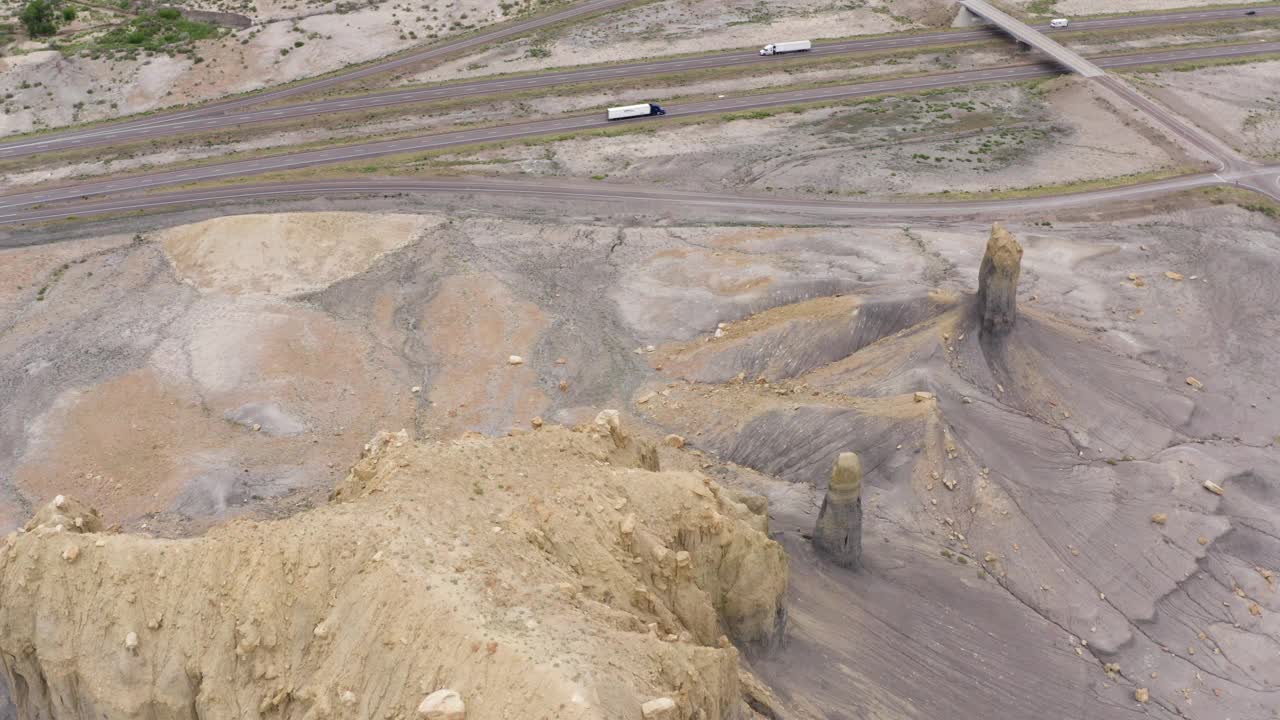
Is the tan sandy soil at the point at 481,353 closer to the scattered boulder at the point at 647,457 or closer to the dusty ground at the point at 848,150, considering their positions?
the scattered boulder at the point at 647,457

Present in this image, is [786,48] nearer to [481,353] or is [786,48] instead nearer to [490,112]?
[490,112]

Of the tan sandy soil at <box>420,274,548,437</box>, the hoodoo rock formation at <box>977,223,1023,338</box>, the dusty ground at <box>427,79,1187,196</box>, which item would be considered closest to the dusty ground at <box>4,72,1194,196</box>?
Result: the dusty ground at <box>427,79,1187,196</box>

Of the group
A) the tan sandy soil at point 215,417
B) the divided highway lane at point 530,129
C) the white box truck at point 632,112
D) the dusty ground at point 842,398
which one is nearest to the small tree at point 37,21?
the divided highway lane at point 530,129

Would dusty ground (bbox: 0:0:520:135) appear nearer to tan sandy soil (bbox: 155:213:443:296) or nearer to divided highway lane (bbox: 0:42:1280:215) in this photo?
divided highway lane (bbox: 0:42:1280:215)

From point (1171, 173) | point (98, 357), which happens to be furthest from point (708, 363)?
point (1171, 173)

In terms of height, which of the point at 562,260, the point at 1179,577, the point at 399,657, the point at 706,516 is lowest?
the point at 1179,577

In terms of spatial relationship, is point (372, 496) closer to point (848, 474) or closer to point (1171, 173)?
point (848, 474)
